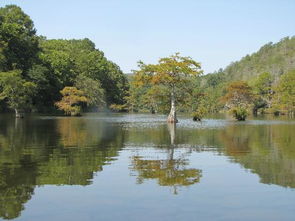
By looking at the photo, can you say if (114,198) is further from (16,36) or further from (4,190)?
(16,36)

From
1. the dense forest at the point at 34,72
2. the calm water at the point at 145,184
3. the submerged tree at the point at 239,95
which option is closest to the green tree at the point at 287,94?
the submerged tree at the point at 239,95

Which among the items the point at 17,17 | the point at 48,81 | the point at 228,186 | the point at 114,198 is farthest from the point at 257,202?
the point at 17,17

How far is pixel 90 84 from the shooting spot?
317 ft

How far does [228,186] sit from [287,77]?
109m

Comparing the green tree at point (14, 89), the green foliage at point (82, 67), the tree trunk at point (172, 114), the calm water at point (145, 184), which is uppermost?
the green foliage at point (82, 67)

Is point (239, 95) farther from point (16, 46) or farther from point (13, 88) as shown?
point (13, 88)

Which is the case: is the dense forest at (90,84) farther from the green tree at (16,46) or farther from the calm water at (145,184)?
the calm water at (145,184)

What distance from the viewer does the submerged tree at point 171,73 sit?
172 ft

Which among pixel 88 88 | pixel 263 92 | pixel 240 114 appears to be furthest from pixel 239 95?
pixel 240 114

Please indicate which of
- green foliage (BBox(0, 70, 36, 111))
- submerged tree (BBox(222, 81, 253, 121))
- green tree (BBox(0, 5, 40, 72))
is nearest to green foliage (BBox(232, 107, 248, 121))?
green foliage (BBox(0, 70, 36, 111))

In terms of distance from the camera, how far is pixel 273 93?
129 m

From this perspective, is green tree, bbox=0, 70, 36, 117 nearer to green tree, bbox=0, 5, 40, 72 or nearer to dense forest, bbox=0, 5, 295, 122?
dense forest, bbox=0, 5, 295, 122

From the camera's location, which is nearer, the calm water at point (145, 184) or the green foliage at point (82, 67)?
the calm water at point (145, 184)

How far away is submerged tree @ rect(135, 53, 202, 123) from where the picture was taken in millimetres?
52500
